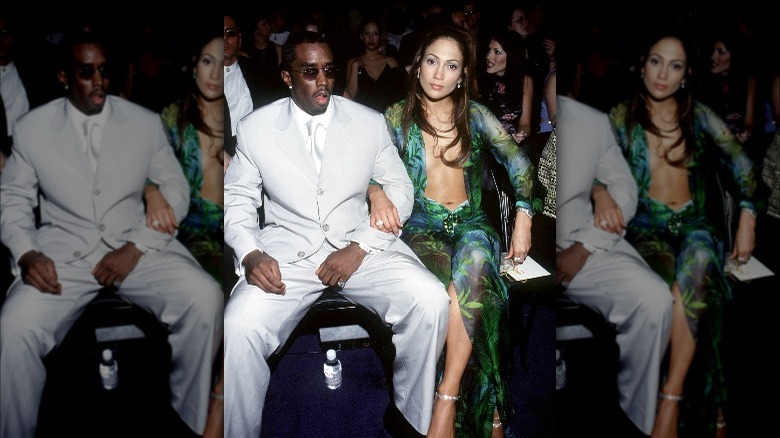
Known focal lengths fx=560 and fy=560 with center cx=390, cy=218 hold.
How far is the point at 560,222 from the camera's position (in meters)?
2.85

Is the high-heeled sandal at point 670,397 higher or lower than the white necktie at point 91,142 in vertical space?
lower

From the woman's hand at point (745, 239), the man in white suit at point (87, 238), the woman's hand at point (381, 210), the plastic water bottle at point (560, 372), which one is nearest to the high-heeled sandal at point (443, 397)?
the plastic water bottle at point (560, 372)

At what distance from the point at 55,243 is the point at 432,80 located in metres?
1.82

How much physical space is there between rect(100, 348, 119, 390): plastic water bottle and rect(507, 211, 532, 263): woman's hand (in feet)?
6.49

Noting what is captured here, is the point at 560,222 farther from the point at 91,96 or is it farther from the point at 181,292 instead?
the point at 91,96

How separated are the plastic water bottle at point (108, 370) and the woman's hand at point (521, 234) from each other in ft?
6.49

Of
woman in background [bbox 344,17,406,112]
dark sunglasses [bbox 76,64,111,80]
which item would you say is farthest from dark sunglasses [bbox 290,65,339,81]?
dark sunglasses [bbox 76,64,111,80]

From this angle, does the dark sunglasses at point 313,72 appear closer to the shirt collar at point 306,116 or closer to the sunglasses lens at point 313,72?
the sunglasses lens at point 313,72

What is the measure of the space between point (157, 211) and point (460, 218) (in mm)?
1394

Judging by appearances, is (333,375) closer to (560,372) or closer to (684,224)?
(560,372)

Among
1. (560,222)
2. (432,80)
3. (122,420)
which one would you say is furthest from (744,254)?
(122,420)

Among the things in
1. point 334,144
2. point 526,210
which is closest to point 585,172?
point 526,210

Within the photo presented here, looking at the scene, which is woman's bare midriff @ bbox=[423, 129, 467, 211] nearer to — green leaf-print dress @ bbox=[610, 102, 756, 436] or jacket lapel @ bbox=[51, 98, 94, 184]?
green leaf-print dress @ bbox=[610, 102, 756, 436]

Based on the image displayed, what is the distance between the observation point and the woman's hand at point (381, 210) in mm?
2572
